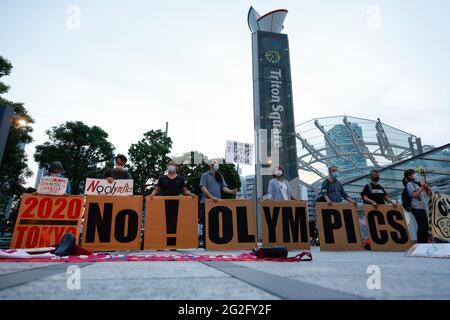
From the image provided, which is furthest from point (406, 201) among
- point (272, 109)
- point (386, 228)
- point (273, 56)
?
point (273, 56)

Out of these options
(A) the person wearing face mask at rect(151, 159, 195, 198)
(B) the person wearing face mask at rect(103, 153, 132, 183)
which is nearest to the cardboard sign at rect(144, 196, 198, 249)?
(A) the person wearing face mask at rect(151, 159, 195, 198)

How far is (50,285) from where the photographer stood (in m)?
1.32

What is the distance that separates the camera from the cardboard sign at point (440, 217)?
580 centimetres

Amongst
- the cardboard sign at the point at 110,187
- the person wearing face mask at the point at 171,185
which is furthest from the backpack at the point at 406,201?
the cardboard sign at the point at 110,187

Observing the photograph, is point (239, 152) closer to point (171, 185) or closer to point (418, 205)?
point (171, 185)

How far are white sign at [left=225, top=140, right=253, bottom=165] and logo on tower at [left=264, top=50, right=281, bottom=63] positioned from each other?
5815mm

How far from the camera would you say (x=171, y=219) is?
5.16 metres

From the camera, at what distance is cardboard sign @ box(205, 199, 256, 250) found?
198 inches

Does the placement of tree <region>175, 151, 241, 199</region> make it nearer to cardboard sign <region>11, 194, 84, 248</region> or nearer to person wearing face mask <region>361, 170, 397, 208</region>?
person wearing face mask <region>361, 170, 397, 208</region>

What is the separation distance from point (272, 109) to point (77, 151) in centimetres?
1819
